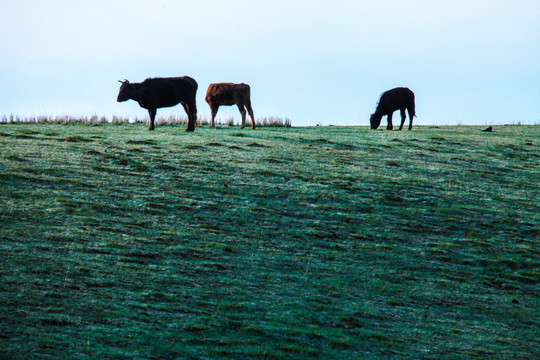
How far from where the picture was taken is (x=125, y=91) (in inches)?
1123

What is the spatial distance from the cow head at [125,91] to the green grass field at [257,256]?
304 inches

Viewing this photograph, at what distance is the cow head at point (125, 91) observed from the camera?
2848 cm

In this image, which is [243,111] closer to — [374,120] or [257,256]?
[374,120]

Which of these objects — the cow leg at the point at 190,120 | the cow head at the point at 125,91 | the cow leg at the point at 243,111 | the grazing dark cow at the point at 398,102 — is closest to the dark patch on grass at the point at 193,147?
the cow leg at the point at 190,120

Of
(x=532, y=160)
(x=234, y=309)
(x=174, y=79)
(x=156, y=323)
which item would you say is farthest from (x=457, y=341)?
(x=174, y=79)

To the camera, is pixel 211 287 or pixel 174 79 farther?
pixel 174 79

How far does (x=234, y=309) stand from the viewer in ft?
28.8

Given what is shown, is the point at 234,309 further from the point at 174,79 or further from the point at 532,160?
the point at 174,79

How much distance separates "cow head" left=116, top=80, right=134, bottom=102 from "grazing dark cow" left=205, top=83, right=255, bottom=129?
603 cm

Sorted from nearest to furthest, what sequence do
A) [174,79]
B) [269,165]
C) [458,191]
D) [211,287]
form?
[211,287], [458,191], [269,165], [174,79]

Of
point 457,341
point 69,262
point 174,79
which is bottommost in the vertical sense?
point 457,341

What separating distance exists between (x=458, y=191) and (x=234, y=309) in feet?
34.7

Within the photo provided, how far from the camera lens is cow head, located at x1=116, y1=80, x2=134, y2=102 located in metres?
28.5

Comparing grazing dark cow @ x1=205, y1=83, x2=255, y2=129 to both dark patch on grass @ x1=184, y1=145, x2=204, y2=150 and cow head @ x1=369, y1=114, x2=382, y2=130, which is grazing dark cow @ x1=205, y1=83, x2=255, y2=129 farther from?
dark patch on grass @ x1=184, y1=145, x2=204, y2=150
